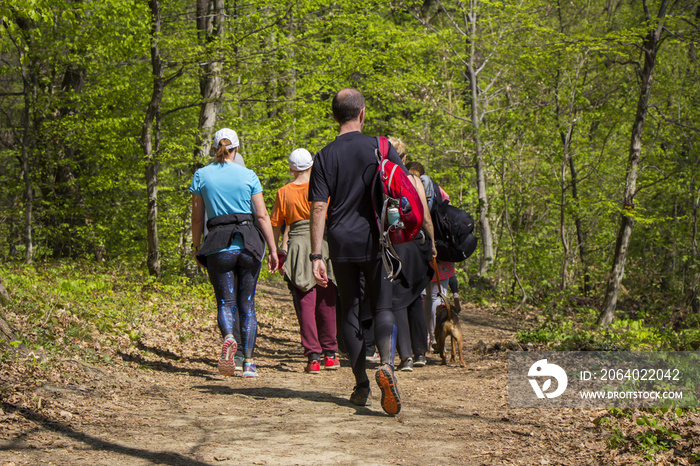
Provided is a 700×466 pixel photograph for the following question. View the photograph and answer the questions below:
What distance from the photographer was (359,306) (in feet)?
14.9

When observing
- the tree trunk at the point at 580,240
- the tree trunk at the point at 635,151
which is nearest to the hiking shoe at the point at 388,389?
the tree trunk at the point at 635,151

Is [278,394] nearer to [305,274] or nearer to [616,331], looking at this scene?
[305,274]

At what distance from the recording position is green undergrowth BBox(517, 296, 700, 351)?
6.87 m

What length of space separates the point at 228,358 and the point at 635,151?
24.6 ft

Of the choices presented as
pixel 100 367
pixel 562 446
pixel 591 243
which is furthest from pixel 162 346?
pixel 591 243

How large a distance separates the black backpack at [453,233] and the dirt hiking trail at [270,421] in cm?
122

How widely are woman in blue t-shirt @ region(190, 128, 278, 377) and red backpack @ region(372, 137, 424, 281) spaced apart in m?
1.80

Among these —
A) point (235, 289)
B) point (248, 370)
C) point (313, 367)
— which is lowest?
point (313, 367)

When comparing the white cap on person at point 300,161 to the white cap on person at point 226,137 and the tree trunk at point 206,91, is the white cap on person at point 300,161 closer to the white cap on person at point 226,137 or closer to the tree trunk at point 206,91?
the white cap on person at point 226,137

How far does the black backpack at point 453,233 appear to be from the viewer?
→ 686cm

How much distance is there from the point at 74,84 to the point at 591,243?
12617mm

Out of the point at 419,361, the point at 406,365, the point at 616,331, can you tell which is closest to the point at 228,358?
the point at 406,365

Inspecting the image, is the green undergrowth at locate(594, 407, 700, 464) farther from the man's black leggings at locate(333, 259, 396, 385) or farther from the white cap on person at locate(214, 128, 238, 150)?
the white cap on person at locate(214, 128, 238, 150)

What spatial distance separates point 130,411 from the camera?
4.68 meters
